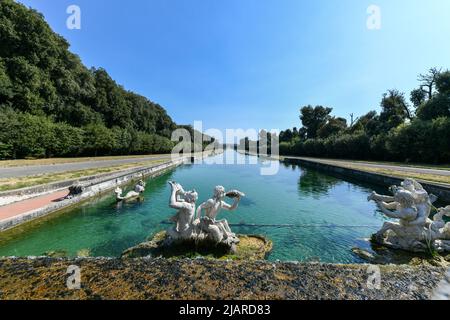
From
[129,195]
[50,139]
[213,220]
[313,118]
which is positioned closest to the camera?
[213,220]

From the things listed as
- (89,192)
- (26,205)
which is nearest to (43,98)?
(89,192)

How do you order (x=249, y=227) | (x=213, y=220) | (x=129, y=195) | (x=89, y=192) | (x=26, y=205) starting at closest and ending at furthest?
(x=213, y=220) < (x=249, y=227) < (x=26, y=205) < (x=129, y=195) < (x=89, y=192)

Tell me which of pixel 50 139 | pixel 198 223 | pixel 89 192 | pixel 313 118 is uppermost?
pixel 313 118

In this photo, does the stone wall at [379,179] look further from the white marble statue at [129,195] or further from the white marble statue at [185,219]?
the white marble statue at [129,195]

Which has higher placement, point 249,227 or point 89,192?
point 89,192

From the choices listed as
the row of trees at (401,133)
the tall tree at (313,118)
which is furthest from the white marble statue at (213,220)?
the tall tree at (313,118)

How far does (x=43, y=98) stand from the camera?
27.7 meters

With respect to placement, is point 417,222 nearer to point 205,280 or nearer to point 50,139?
point 205,280

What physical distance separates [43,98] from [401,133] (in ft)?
145

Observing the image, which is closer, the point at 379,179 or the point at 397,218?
the point at 397,218

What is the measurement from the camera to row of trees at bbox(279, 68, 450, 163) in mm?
23266
